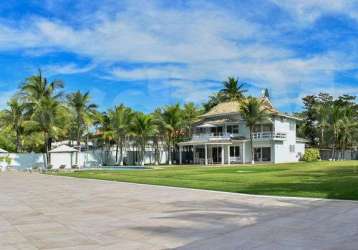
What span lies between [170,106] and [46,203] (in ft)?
139

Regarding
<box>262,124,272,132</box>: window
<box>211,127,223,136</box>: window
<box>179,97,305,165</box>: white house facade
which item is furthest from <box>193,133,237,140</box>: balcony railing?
<box>262,124,272,132</box>: window

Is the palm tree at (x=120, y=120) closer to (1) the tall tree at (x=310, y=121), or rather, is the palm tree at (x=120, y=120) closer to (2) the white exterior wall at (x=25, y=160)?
(2) the white exterior wall at (x=25, y=160)

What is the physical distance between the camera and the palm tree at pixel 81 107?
172ft

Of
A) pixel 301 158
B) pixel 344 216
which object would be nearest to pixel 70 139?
pixel 301 158

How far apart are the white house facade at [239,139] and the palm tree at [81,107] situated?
38.7 ft

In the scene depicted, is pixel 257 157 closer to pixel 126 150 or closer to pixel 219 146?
pixel 219 146

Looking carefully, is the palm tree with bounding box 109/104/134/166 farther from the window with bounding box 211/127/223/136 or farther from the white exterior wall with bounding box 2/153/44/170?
the window with bounding box 211/127/223/136

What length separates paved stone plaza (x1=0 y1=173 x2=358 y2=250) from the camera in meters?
7.42

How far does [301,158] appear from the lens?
178ft

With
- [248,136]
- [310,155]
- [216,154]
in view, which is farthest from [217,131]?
[310,155]

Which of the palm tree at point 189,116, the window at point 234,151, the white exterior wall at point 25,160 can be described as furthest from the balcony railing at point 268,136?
the white exterior wall at point 25,160

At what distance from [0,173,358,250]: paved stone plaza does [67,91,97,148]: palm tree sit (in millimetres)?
38962

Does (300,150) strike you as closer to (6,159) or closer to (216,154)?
(216,154)

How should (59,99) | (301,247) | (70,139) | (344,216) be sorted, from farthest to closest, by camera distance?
1. (70,139)
2. (59,99)
3. (344,216)
4. (301,247)
